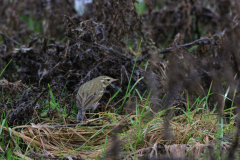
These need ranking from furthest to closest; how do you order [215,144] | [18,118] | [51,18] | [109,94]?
1. [51,18]
2. [109,94]
3. [18,118]
4. [215,144]

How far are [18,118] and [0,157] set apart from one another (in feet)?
2.74

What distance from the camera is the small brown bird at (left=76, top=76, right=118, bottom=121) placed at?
4.31 meters

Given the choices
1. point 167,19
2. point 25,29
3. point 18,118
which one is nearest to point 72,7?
point 25,29

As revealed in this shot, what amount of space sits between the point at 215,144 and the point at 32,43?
3.98 m

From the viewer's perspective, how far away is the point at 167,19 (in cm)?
762

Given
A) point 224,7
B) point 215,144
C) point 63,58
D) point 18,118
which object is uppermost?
point 224,7

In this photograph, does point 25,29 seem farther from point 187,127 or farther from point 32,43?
point 187,127

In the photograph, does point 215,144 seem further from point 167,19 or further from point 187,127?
point 167,19

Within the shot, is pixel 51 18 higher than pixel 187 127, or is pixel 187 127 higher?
pixel 51 18

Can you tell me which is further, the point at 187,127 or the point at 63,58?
the point at 63,58

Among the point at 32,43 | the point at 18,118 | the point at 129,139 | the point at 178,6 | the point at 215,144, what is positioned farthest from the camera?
the point at 178,6

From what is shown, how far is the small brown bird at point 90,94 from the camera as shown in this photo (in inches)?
170

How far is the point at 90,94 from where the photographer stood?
4.49m

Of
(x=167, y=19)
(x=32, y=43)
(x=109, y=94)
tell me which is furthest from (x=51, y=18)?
(x=109, y=94)
